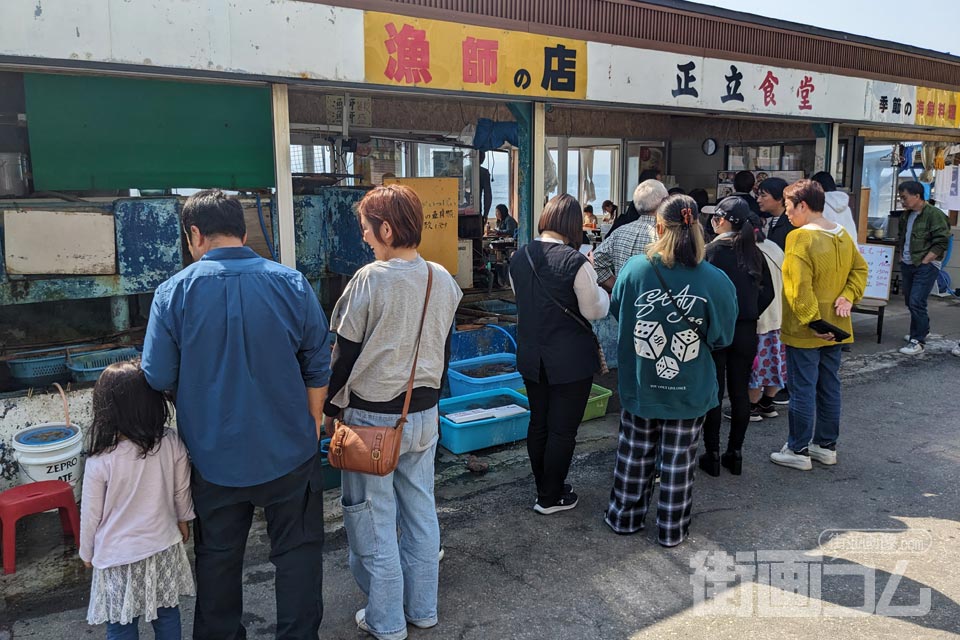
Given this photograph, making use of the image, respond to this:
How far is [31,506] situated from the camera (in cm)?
377

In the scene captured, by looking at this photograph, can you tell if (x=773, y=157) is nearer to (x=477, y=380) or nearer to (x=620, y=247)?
(x=620, y=247)

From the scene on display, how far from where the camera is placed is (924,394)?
6699mm

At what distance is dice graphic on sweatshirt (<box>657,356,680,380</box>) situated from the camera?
3727mm

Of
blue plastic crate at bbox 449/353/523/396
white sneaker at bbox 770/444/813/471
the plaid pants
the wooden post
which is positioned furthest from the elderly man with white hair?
the wooden post

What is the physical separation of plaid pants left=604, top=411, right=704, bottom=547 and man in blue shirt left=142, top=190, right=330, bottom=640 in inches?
70.4

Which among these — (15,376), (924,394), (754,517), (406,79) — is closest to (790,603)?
(754,517)

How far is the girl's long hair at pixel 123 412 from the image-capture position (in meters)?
2.63

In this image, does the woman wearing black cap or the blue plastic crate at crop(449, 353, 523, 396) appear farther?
the blue plastic crate at crop(449, 353, 523, 396)

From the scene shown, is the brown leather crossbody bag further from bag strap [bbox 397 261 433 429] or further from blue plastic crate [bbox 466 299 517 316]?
blue plastic crate [bbox 466 299 517 316]

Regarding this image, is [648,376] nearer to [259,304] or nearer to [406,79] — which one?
[259,304]

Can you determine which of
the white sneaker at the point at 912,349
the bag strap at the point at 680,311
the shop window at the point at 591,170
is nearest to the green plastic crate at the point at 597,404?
the bag strap at the point at 680,311

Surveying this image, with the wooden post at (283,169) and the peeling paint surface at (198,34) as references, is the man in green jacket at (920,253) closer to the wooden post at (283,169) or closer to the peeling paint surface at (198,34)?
the peeling paint surface at (198,34)

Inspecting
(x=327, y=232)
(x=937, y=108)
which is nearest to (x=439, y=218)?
(x=327, y=232)

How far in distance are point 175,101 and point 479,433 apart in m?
2.97
